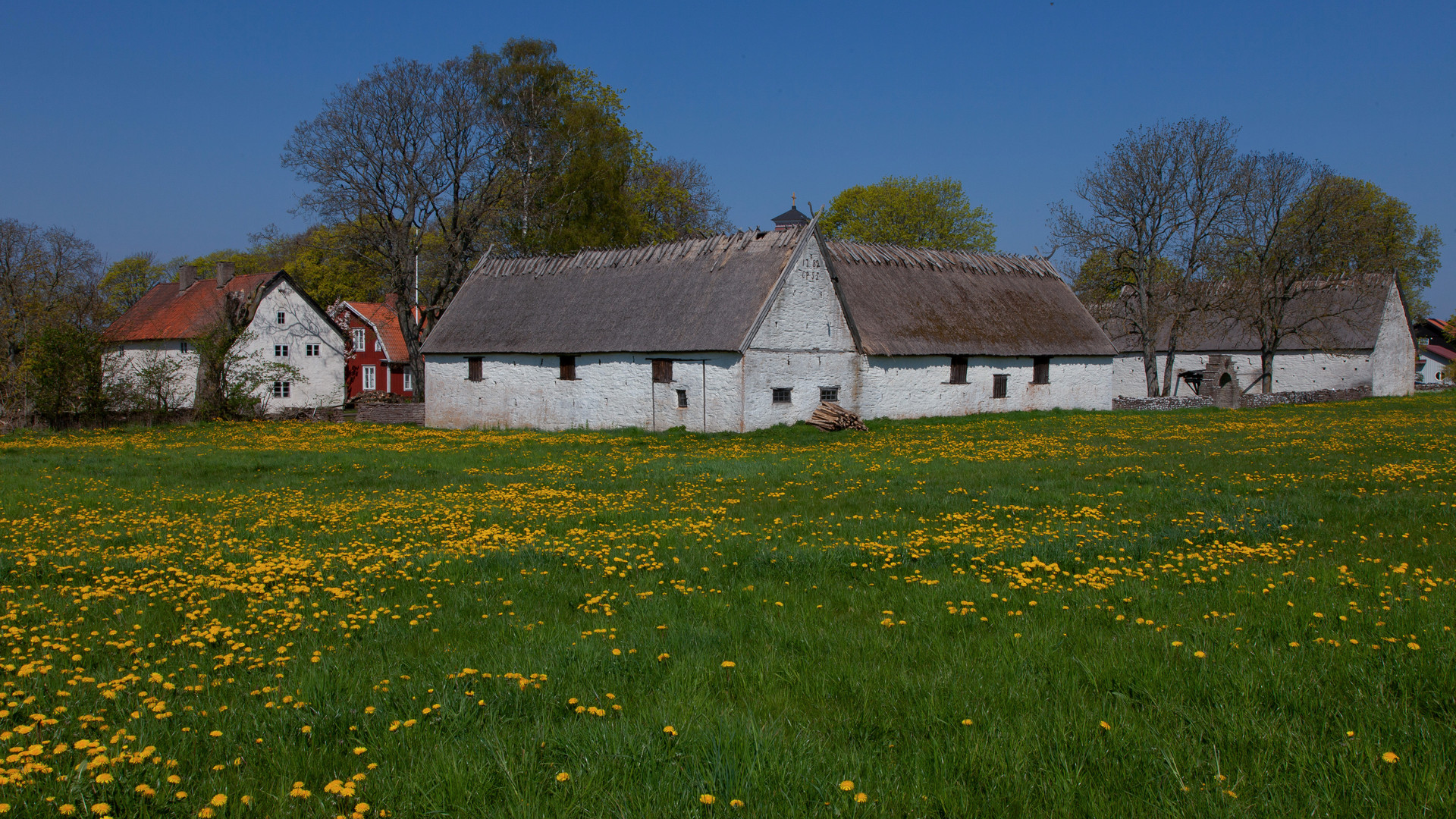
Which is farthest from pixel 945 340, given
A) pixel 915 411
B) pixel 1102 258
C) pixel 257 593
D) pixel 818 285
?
pixel 257 593

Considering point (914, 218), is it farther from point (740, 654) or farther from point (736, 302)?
point (740, 654)

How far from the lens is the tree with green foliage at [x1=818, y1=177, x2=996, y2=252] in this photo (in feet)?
220

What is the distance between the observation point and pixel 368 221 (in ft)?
138

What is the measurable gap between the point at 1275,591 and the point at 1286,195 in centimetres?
4637

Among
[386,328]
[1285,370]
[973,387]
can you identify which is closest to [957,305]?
[973,387]

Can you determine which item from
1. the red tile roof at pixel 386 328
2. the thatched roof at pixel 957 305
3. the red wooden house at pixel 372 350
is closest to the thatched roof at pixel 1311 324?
the thatched roof at pixel 957 305

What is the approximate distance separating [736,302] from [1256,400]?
93.1ft

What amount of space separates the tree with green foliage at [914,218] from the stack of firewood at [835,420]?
41228mm

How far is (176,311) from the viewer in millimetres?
51156

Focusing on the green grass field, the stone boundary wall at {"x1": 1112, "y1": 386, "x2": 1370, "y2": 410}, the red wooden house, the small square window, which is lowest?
the green grass field

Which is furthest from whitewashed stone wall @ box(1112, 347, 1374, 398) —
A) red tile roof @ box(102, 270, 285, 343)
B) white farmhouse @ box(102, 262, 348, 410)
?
red tile roof @ box(102, 270, 285, 343)

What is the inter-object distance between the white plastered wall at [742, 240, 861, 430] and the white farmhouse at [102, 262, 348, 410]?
30447mm

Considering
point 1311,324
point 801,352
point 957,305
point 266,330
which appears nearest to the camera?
point 801,352

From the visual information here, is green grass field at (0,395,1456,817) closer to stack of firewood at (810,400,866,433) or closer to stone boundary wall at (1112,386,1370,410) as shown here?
stack of firewood at (810,400,866,433)
